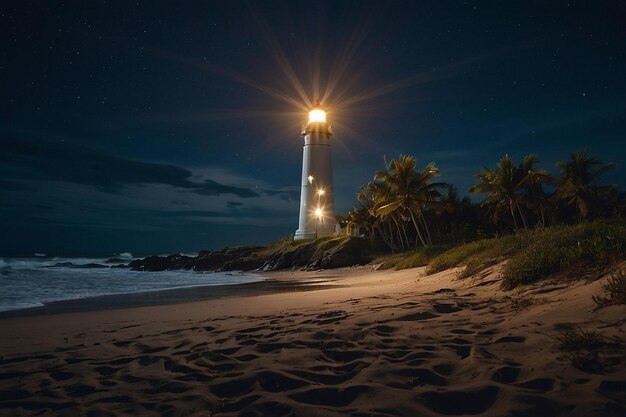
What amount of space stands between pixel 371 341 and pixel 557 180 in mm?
37500

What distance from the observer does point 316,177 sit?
4453cm

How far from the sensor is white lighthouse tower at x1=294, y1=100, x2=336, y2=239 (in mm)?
44562

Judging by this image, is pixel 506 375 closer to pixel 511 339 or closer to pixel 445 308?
pixel 511 339

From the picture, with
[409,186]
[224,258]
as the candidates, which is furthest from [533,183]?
[224,258]

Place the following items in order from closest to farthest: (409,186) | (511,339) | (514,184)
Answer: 1. (511,339)
2. (409,186)
3. (514,184)

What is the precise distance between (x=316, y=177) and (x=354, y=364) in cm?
4144

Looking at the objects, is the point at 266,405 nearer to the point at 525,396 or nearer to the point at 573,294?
the point at 525,396

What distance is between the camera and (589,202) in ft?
110

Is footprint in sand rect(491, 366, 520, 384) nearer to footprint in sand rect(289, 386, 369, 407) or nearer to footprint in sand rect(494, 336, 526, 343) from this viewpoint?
footprint in sand rect(494, 336, 526, 343)

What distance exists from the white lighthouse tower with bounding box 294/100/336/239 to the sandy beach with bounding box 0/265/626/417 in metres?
39.1

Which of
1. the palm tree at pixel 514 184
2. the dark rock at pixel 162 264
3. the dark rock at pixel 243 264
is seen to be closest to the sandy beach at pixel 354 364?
the palm tree at pixel 514 184

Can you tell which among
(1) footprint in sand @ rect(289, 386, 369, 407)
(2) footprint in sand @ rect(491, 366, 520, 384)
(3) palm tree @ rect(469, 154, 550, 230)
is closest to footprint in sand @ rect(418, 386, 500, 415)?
(2) footprint in sand @ rect(491, 366, 520, 384)

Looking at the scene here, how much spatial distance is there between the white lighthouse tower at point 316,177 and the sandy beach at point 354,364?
39090 mm

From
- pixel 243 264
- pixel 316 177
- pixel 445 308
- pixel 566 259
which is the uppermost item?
pixel 316 177
